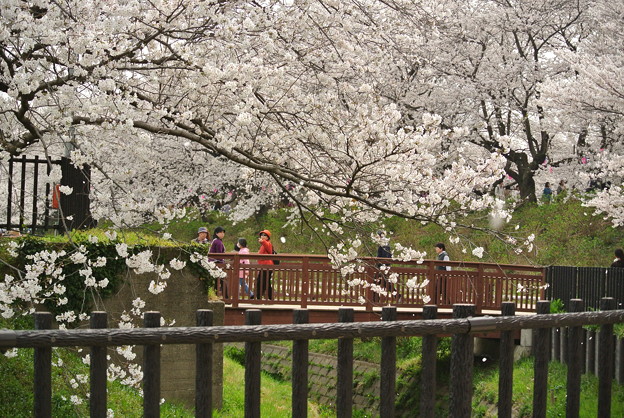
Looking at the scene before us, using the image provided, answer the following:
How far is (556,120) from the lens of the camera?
27297 millimetres

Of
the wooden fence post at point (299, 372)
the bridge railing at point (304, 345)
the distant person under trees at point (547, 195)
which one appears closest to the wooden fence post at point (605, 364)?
the bridge railing at point (304, 345)

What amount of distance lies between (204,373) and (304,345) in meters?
0.50

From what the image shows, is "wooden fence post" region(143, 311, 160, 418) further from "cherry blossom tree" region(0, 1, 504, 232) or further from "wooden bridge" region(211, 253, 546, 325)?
"wooden bridge" region(211, 253, 546, 325)

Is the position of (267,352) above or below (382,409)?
below

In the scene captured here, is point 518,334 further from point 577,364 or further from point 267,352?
point 577,364

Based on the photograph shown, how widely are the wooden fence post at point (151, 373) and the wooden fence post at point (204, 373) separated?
177 mm

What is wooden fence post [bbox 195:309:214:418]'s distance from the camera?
381 centimetres

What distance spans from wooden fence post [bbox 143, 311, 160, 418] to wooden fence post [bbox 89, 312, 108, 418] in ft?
0.59

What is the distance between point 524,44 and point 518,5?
2.18 meters

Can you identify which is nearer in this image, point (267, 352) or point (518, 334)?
point (518, 334)

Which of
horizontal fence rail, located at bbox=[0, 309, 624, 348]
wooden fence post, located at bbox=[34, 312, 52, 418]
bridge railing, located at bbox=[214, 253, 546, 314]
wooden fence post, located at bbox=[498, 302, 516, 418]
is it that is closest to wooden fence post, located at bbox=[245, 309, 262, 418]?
horizontal fence rail, located at bbox=[0, 309, 624, 348]

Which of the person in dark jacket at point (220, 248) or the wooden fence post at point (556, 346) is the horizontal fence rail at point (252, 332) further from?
the person in dark jacket at point (220, 248)

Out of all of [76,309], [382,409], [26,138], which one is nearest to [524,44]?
[76,309]

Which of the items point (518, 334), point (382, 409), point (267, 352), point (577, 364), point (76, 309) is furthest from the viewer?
point (267, 352)
